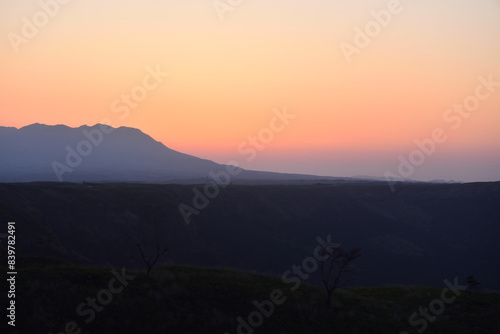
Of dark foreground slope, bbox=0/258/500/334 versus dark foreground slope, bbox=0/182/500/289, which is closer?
dark foreground slope, bbox=0/258/500/334

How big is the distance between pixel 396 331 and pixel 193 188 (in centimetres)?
7480

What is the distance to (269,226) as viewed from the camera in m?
81.9

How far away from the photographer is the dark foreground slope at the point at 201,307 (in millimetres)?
19250

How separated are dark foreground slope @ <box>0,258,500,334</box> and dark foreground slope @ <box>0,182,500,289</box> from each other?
22703 mm

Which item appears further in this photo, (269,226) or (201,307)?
(269,226)

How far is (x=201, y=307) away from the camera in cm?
2142

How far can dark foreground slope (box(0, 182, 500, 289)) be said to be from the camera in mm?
56188

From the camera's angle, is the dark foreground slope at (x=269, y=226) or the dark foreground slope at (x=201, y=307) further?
the dark foreground slope at (x=269, y=226)

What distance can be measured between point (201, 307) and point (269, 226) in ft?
200

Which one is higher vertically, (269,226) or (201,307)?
(201,307)

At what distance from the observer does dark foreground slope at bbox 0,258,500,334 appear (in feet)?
63.2

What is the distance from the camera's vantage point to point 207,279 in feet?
81.8

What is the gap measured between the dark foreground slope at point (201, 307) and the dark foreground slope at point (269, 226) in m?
22.7

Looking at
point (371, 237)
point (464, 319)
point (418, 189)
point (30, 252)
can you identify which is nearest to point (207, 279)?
point (464, 319)
